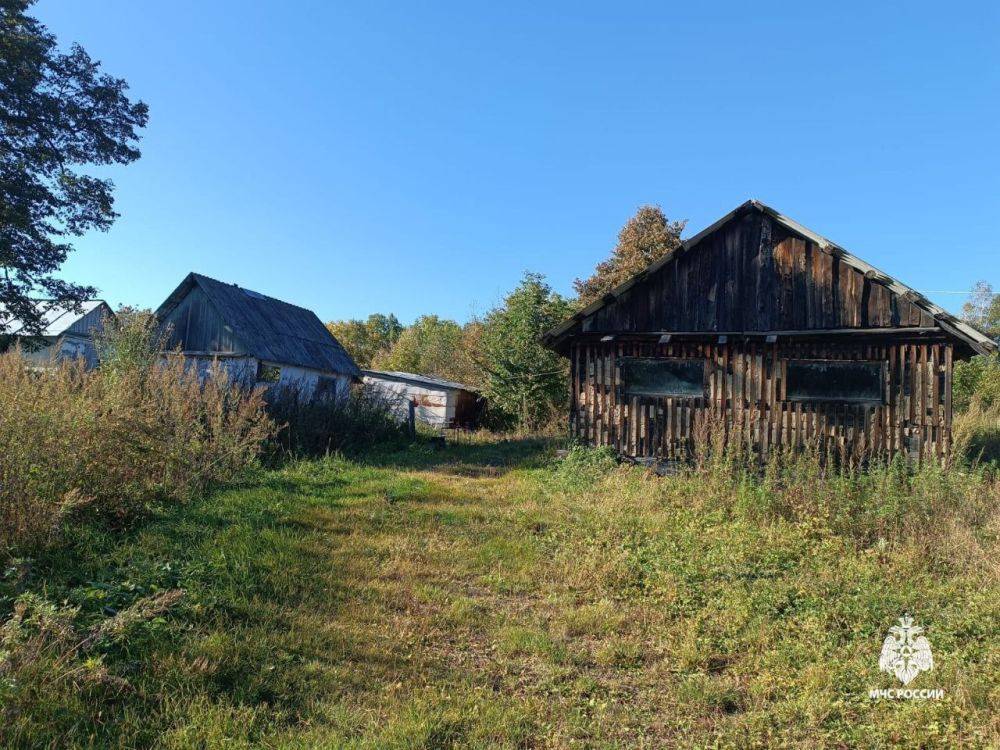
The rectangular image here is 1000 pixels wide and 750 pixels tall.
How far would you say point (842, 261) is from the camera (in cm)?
985

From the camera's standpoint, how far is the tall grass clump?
477cm

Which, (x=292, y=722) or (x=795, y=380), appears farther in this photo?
(x=795, y=380)

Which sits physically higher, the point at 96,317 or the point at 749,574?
the point at 96,317

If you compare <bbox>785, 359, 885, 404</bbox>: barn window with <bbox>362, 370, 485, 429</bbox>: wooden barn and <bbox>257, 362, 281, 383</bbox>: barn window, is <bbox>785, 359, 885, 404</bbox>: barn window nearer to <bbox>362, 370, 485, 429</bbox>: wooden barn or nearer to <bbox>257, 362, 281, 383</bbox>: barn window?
<bbox>257, 362, 281, 383</bbox>: barn window

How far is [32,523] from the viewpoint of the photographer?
469 cm

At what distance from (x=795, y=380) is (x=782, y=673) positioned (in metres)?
7.50

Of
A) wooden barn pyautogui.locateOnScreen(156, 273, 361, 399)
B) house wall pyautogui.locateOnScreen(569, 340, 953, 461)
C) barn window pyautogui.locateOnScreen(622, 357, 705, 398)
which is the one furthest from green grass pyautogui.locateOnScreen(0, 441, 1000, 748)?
wooden barn pyautogui.locateOnScreen(156, 273, 361, 399)

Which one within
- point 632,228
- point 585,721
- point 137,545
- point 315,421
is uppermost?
point 632,228

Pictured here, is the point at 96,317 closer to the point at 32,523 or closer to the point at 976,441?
the point at 32,523

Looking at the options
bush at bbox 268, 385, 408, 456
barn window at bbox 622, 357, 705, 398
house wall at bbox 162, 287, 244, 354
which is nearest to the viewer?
barn window at bbox 622, 357, 705, 398

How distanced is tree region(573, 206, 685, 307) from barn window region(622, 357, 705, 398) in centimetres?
1724

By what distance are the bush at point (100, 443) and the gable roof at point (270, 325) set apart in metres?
10.6

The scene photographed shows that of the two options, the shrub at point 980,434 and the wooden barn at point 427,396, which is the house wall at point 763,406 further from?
the wooden barn at point 427,396

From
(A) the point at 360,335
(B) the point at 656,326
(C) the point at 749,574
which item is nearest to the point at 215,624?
(C) the point at 749,574
